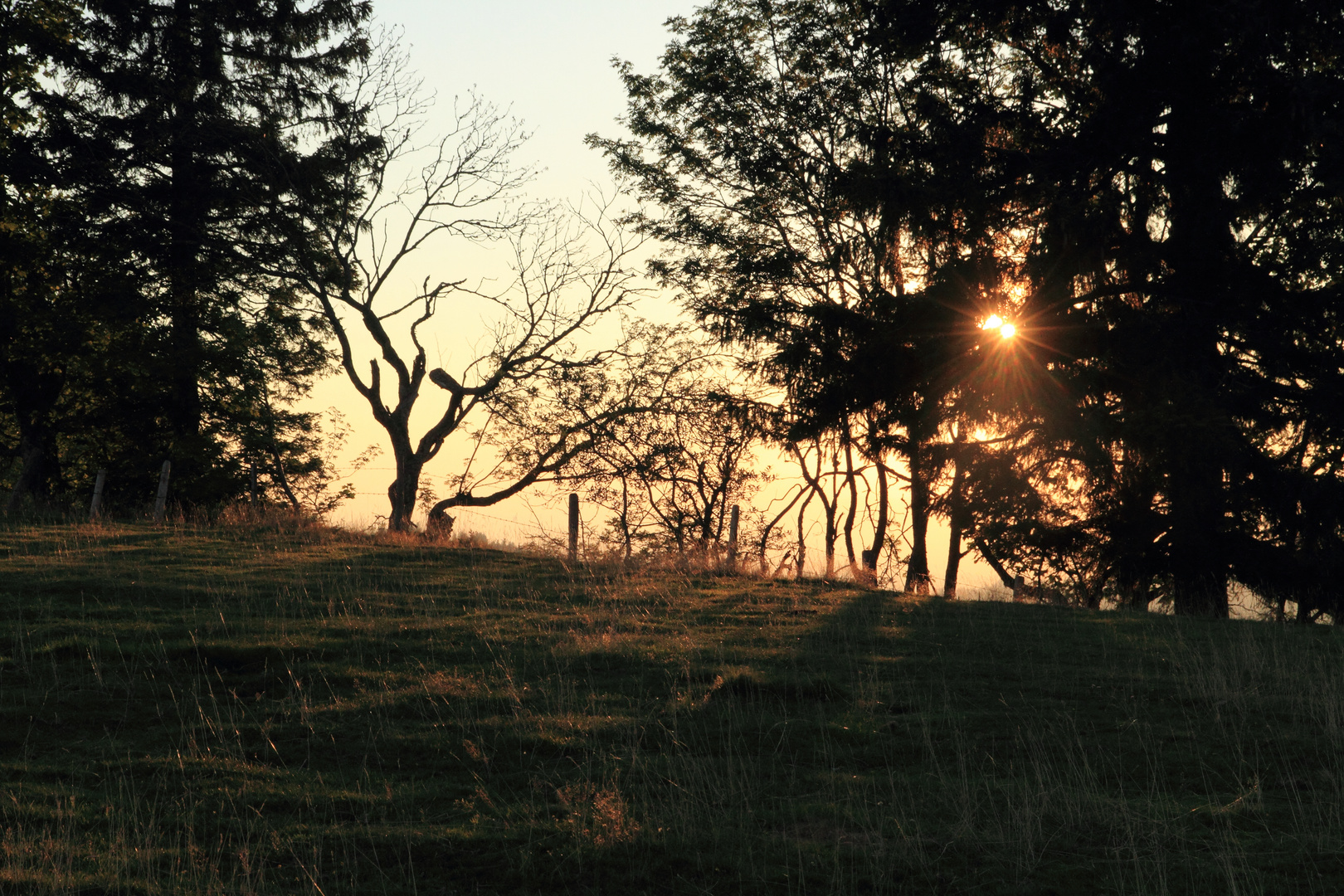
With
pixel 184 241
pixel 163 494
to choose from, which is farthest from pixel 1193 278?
pixel 184 241

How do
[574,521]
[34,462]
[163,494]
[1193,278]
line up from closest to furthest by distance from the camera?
[1193,278] < [574,521] < [163,494] < [34,462]

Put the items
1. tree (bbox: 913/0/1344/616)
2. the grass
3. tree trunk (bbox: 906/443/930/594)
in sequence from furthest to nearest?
tree trunk (bbox: 906/443/930/594)
tree (bbox: 913/0/1344/616)
the grass

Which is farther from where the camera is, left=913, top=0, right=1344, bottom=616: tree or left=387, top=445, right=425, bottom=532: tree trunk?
left=387, top=445, right=425, bottom=532: tree trunk

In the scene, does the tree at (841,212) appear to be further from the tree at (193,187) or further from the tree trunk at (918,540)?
the tree at (193,187)

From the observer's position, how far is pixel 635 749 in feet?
25.1

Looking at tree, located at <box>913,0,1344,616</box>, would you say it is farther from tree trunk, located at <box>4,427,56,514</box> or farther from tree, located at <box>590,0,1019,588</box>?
tree trunk, located at <box>4,427,56,514</box>

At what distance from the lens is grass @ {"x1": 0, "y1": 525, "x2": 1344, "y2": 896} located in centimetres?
610

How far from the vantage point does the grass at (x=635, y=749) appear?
6.10 m

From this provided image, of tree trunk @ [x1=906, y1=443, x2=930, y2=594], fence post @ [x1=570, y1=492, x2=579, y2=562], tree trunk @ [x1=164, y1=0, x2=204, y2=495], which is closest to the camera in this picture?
fence post @ [x1=570, y1=492, x2=579, y2=562]

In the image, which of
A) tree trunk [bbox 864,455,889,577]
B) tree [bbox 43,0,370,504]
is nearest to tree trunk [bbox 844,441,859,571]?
tree trunk [bbox 864,455,889,577]

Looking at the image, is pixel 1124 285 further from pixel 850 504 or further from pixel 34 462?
pixel 34 462

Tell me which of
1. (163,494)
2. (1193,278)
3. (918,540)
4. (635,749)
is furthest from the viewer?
(918,540)

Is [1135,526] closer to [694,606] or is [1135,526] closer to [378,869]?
[694,606]

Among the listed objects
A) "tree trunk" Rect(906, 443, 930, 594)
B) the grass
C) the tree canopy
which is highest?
the tree canopy
